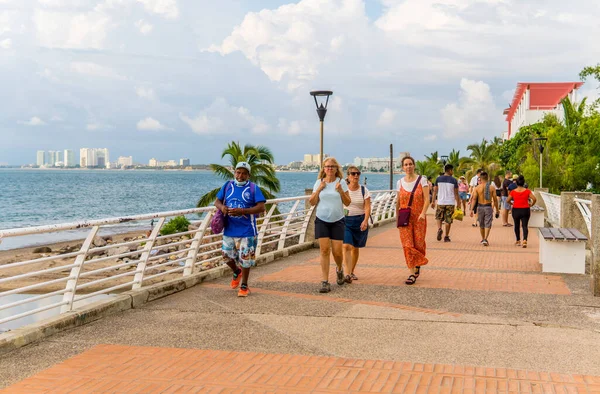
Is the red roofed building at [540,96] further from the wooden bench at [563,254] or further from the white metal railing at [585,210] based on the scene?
the wooden bench at [563,254]

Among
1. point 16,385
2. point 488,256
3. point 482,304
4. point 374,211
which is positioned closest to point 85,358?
point 16,385

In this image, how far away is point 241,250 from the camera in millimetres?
8383

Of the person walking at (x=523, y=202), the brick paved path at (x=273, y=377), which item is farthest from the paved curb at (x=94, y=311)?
the person walking at (x=523, y=202)

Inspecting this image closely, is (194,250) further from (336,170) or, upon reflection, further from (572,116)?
(572,116)

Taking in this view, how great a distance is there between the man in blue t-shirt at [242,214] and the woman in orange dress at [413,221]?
7.54ft

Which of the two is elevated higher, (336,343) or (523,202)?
(523,202)

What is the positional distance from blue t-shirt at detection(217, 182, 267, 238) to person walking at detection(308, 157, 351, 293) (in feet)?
2.65

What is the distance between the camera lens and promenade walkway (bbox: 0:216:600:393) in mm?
4988

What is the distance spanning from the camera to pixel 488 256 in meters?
13.2

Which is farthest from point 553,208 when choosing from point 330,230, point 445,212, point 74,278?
point 74,278

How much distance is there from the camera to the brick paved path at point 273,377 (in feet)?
15.8

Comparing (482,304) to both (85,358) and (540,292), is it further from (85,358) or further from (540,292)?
(85,358)

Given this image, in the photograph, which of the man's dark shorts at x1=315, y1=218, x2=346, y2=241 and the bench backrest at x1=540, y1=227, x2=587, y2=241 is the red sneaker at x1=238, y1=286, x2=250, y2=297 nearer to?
the man's dark shorts at x1=315, y1=218, x2=346, y2=241

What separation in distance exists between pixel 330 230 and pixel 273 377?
387 cm
